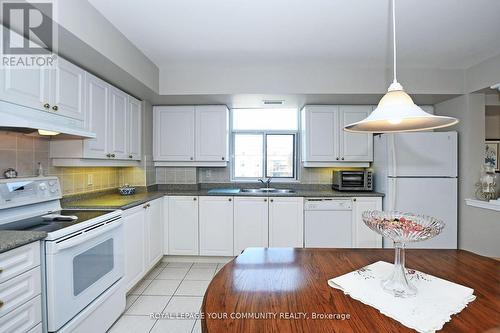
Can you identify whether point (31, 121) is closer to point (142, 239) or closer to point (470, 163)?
point (142, 239)

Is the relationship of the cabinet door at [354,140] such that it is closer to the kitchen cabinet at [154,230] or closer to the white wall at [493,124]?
the white wall at [493,124]

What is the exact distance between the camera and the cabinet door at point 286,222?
120 inches

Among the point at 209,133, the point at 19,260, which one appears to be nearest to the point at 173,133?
the point at 209,133

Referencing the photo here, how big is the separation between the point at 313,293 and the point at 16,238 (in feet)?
4.93

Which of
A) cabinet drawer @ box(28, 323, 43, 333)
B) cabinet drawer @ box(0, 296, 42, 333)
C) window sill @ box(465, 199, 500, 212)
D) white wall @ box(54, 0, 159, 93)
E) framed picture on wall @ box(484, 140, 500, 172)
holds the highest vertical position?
white wall @ box(54, 0, 159, 93)

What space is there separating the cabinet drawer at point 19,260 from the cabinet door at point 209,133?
2181 mm

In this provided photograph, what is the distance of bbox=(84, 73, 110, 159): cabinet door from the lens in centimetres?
214

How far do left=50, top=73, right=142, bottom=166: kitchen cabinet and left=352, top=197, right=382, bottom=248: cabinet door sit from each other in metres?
2.85

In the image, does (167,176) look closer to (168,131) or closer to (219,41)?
(168,131)

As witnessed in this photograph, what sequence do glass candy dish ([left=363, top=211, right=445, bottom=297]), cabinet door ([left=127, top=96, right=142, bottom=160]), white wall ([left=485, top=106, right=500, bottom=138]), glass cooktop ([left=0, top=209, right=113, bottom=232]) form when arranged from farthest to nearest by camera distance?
1. white wall ([left=485, top=106, right=500, bottom=138])
2. cabinet door ([left=127, top=96, right=142, bottom=160])
3. glass cooktop ([left=0, top=209, right=113, bottom=232])
4. glass candy dish ([left=363, top=211, right=445, bottom=297])

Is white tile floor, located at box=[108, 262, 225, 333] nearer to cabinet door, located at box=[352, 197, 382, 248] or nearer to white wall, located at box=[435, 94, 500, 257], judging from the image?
cabinet door, located at box=[352, 197, 382, 248]

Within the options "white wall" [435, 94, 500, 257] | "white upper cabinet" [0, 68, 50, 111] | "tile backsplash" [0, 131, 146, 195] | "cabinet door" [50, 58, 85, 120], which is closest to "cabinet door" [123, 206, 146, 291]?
"tile backsplash" [0, 131, 146, 195]

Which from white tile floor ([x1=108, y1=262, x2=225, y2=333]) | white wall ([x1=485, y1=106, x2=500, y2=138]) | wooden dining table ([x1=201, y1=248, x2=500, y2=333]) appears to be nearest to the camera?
wooden dining table ([x1=201, y1=248, x2=500, y2=333])

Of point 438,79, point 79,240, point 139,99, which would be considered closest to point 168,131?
point 139,99
